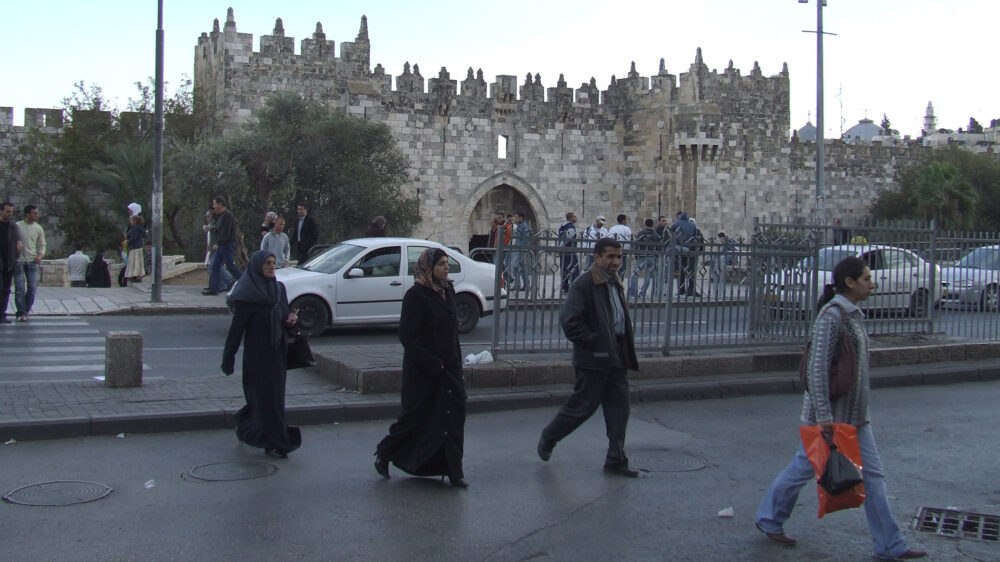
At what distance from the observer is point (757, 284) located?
10609 mm

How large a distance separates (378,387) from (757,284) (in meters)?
4.47

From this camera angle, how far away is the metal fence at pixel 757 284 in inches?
368

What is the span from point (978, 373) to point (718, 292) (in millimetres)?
3574

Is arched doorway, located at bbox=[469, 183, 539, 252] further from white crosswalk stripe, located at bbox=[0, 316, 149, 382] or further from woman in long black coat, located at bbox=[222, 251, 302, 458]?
woman in long black coat, located at bbox=[222, 251, 302, 458]

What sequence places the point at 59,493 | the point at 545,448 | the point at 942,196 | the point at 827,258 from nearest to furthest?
the point at 59,493
the point at 545,448
the point at 827,258
the point at 942,196

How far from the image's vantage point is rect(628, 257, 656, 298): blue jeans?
9859 mm

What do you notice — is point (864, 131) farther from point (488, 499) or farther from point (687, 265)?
point (488, 499)

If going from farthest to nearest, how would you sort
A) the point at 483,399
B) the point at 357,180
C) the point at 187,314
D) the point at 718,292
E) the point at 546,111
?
the point at 546,111, the point at 357,180, the point at 187,314, the point at 718,292, the point at 483,399

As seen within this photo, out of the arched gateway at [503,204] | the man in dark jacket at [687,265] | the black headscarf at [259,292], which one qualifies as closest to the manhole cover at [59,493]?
the black headscarf at [259,292]

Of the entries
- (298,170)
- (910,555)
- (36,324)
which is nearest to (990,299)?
(910,555)

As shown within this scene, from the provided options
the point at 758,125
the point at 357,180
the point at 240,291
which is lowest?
the point at 240,291

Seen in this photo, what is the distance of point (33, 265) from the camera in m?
14.0

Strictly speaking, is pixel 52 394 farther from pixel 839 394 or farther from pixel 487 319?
pixel 487 319

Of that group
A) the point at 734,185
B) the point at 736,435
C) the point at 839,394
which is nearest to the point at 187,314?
the point at 736,435
